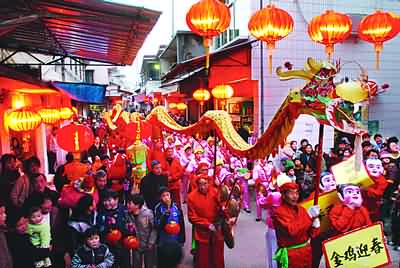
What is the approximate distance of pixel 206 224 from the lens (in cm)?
570

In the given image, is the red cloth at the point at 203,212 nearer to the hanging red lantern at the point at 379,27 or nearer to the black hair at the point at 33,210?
the black hair at the point at 33,210

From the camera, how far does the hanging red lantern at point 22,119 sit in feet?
27.7

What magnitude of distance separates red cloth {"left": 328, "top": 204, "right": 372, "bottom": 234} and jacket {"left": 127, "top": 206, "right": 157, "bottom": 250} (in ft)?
7.87

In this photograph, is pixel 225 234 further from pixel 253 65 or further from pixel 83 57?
pixel 253 65

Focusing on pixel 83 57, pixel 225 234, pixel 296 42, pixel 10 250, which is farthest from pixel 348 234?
pixel 296 42

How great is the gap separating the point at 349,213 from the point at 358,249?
1.63 feet

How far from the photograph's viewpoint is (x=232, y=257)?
22.9ft

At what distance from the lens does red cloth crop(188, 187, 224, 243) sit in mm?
5730

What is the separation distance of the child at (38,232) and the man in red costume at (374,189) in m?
4.57

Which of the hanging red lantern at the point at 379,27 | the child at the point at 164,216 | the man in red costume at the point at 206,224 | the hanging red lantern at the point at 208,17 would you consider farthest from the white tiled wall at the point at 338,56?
the child at the point at 164,216

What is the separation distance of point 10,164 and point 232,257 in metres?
4.16

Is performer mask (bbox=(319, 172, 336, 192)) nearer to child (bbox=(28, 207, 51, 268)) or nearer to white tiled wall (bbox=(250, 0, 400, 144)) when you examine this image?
child (bbox=(28, 207, 51, 268))

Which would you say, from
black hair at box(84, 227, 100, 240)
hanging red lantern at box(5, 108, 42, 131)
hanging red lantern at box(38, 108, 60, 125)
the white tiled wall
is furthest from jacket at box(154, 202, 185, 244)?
the white tiled wall

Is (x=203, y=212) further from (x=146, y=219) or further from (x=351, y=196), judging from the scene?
(x=351, y=196)
